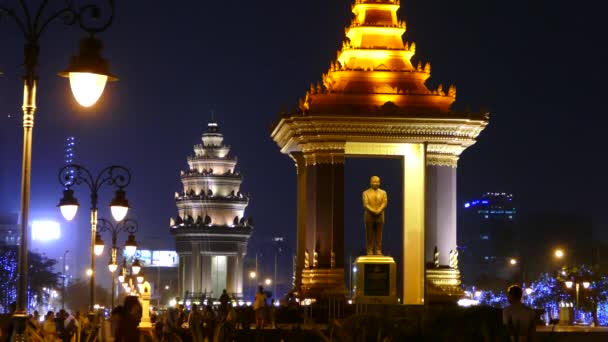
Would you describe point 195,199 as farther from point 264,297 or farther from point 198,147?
point 264,297

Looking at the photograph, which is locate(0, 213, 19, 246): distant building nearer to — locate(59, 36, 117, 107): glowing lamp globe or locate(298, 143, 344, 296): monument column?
locate(298, 143, 344, 296): monument column

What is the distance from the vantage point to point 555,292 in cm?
8956

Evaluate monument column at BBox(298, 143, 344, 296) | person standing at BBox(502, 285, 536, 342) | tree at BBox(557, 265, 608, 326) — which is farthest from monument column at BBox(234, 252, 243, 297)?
person standing at BBox(502, 285, 536, 342)

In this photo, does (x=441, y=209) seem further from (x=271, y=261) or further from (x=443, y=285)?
(x=271, y=261)

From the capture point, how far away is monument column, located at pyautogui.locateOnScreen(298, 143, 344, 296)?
4497 cm

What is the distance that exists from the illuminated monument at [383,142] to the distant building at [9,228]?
384 ft

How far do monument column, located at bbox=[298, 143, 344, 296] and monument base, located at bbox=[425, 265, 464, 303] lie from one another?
2726 millimetres

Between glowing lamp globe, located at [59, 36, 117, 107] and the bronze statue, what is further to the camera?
the bronze statue

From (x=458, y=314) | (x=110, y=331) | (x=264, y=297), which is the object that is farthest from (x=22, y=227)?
(x=264, y=297)

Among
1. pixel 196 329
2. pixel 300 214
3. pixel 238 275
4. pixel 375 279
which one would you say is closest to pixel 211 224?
pixel 238 275

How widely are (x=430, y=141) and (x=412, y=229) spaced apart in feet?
10.8

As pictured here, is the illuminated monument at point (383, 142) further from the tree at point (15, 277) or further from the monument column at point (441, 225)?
the tree at point (15, 277)

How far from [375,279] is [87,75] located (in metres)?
27.5

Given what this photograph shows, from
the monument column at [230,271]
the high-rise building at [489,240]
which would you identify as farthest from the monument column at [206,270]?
the high-rise building at [489,240]
